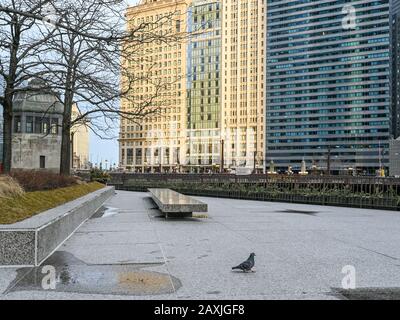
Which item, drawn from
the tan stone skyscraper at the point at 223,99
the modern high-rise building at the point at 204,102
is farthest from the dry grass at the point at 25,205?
the modern high-rise building at the point at 204,102

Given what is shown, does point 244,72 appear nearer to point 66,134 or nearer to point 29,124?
point 29,124

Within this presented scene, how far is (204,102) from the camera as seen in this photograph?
16688 cm

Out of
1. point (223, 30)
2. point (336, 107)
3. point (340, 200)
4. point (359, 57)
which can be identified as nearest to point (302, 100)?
point (336, 107)

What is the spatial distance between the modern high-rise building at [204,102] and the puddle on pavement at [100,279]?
152879mm

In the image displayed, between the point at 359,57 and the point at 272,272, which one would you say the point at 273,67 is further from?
the point at 272,272

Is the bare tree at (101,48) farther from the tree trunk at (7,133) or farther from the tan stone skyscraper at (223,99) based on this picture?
the tan stone skyscraper at (223,99)

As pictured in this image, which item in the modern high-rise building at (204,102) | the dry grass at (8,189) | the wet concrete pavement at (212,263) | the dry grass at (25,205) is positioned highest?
the modern high-rise building at (204,102)

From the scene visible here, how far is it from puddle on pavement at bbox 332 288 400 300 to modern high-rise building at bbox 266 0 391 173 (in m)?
137

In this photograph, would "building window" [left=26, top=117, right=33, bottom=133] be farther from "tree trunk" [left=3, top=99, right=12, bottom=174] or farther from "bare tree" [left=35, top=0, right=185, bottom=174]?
"tree trunk" [left=3, top=99, right=12, bottom=174]

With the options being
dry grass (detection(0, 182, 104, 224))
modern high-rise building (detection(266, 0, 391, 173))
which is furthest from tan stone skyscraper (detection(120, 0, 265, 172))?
dry grass (detection(0, 182, 104, 224))

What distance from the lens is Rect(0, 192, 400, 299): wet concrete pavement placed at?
205 inches

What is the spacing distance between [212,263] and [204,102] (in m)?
162

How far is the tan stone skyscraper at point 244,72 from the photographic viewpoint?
16300 centimetres

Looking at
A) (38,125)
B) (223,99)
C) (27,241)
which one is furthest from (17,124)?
(223,99)
